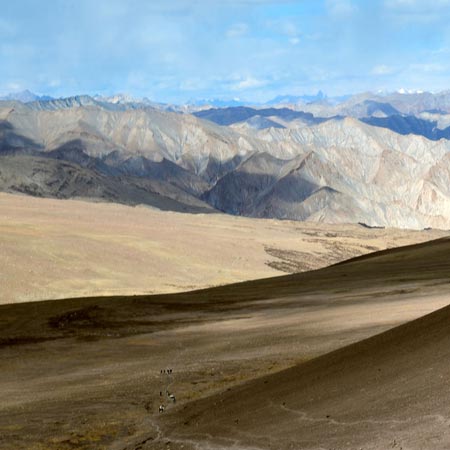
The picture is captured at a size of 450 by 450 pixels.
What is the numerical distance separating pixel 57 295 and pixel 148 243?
24.3 m

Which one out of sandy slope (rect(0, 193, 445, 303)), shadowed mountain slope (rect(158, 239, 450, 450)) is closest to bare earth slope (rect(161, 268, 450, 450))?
shadowed mountain slope (rect(158, 239, 450, 450))

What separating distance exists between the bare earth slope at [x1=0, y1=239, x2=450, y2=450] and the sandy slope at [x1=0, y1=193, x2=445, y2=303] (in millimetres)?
19885

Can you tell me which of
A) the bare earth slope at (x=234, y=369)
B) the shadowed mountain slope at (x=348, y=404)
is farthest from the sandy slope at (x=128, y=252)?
the shadowed mountain slope at (x=348, y=404)

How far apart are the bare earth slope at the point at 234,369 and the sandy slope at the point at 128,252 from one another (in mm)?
19885

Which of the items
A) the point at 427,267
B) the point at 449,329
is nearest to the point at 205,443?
the point at 449,329

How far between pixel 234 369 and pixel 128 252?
49.8 metres

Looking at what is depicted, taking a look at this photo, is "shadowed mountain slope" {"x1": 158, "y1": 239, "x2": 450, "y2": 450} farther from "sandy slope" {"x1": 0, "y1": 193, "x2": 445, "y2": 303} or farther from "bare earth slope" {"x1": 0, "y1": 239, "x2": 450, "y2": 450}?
"sandy slope" {"x1": 0, "y1": 193, "x2": 445, "y2": 303}

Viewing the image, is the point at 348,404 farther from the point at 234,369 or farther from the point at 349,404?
the point at 234,369

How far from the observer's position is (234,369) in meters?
17.7

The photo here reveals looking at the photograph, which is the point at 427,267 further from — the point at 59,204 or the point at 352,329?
the point at 59,204

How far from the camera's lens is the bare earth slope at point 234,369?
1069 cm

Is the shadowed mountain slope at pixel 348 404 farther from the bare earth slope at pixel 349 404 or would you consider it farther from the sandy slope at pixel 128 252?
the sandy slope at pixel 128 252

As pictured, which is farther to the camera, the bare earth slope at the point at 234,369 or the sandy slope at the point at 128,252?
the sandy slope at the point at 128,252

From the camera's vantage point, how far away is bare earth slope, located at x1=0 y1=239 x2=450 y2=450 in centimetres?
1069
